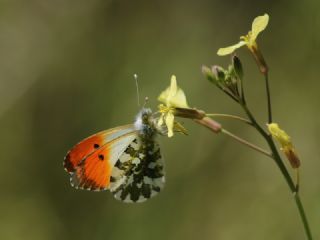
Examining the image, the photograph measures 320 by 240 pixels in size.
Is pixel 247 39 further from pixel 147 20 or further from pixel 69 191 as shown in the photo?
pixel 147 20

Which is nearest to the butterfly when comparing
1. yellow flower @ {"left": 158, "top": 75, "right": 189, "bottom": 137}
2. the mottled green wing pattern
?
the mottled green wing pattern

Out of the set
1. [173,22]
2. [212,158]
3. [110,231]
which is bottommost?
Result: [110,231]

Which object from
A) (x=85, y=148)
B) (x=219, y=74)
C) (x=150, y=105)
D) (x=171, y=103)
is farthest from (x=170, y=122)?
(x=150, y=105)

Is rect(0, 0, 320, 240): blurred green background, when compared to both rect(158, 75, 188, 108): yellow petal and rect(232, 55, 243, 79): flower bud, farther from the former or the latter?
rect(232, 55, 243, 79): flower bud

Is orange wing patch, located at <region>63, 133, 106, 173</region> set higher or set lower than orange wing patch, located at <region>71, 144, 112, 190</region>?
higher

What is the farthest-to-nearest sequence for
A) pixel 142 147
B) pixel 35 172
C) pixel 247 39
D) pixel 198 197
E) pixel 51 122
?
1. pixel 51 122
2. pixel 35 172
3. pixel 198 197
4. pixel 142 147
5. pixel 247 39

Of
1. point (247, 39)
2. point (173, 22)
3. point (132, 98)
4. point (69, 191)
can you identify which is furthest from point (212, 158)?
point (247, 39)
